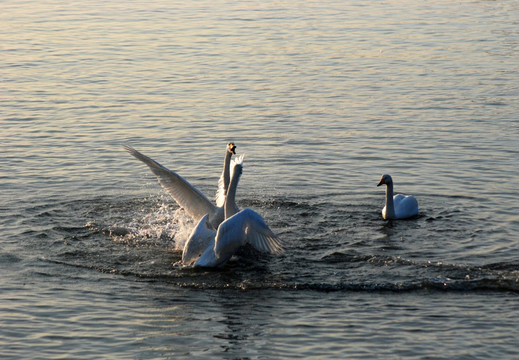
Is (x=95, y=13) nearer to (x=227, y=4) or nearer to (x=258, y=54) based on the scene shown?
(x=227, y=4)

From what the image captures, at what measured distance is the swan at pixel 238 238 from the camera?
36.2ft

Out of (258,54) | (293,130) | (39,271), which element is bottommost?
(39,271)

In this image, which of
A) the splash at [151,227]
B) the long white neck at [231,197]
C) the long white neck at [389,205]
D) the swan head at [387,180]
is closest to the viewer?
the long white neck at [231,197]

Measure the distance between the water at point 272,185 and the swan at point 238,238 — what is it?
0.27 m

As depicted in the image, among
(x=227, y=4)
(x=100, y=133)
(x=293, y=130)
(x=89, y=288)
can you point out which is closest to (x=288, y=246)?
(x=89, y=288)

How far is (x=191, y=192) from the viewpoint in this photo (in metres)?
12.6

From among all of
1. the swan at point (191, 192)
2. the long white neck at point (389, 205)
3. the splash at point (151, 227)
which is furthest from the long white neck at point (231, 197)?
the long white neck at point (389, 205)

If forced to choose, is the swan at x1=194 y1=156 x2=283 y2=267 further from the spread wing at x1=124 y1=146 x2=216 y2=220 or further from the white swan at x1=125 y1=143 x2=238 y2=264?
the spread wing at x1=124 y1=146 x2=216 y2=220

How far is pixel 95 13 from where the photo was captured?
111 ft

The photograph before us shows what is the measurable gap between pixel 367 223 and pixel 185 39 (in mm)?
16094

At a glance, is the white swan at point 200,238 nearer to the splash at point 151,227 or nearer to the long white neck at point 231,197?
the long white neck at point 231,197

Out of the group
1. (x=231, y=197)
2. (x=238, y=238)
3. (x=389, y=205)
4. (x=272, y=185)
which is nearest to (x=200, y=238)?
(x=238, y=238)

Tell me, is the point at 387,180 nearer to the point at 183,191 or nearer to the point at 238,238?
the point at 183,191

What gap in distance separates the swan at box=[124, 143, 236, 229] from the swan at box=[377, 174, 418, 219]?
2471 mm
